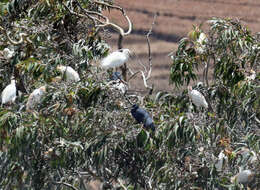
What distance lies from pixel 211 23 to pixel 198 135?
1.35 meters

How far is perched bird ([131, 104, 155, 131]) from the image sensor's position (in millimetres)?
4973

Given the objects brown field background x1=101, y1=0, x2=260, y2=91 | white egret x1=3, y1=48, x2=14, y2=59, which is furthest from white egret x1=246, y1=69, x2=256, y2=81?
brown field background x1=101, y1=0, x2=260, y2=91

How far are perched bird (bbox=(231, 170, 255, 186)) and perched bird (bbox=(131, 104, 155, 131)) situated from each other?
64 centimetres

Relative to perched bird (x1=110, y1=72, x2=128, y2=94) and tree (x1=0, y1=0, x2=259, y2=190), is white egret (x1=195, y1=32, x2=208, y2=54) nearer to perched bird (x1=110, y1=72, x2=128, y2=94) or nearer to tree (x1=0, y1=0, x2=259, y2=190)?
tree (x1=0, y1=0, x2=259, y2=190)

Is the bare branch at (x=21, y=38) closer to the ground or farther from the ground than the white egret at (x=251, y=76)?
farther from the ground

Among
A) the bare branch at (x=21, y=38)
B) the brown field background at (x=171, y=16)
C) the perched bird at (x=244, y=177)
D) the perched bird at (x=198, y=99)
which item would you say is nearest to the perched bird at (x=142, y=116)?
the perched bird at (x=244, y=177)

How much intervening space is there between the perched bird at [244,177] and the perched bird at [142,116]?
642mm

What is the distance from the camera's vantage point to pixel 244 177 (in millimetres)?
5012

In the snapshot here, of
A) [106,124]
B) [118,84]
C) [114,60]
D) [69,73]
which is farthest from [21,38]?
[106,124]

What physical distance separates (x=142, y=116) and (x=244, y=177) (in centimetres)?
80

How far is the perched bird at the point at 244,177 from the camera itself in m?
4.98

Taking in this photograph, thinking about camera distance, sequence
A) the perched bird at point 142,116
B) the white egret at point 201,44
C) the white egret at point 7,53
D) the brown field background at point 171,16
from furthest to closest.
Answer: the brown field background at point 171,16
the white egret at point 7,53
the white egret at point 201,44
the perched bird at point 142,116

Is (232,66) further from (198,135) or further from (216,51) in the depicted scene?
(198,135)

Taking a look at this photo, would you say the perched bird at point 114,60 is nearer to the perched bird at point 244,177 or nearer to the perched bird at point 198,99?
the perched bird at point 198,99
